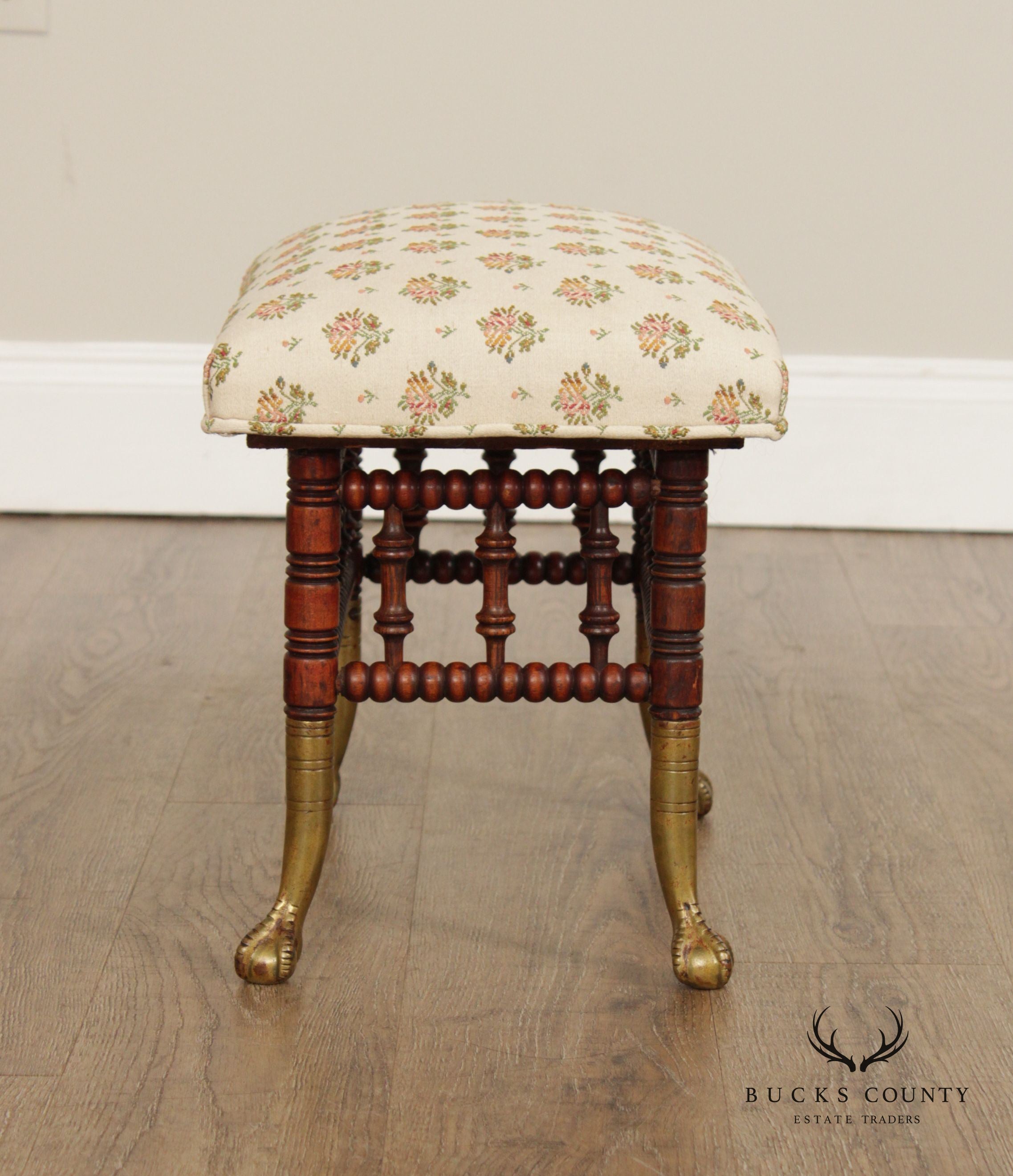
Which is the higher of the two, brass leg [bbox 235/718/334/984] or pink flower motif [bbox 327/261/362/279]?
pink flower motif [bbox 327/261/362/279]

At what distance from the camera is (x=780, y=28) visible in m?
2.05

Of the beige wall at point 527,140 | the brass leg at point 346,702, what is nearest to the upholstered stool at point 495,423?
the brass leg at point 346,702

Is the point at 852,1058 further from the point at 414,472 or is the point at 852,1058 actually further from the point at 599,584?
the point at 414,472

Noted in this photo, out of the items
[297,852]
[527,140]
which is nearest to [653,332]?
[297,852]

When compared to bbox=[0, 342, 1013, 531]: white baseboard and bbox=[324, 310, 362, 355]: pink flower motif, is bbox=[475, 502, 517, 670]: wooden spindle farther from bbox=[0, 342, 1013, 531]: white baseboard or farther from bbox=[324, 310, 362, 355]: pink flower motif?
bbox=[0, 342, 1013, 531]: white baseboard

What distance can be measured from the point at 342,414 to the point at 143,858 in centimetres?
49

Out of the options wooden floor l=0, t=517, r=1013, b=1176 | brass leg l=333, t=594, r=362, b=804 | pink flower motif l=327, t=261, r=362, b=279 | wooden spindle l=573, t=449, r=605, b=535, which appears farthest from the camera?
brass leg l=333, t=594, r=362, b=804

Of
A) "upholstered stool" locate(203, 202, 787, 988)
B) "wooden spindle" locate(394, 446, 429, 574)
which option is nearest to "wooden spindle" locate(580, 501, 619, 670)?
"upholstered stool" locate(203, 202, 787, 988)

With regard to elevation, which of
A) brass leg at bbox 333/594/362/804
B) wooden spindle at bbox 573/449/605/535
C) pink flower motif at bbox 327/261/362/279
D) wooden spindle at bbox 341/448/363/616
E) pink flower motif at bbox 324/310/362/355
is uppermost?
pink flower motif at bbox 327/261/362/279

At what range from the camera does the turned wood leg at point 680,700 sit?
104 cm

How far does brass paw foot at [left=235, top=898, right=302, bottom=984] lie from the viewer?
42.3 inches

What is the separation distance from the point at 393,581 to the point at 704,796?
0.43 metres

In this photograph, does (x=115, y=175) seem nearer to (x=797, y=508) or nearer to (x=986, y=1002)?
(x=797, y=508)

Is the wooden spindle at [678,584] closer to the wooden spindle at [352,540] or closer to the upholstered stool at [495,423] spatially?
the upholstered stool at [495,423]
